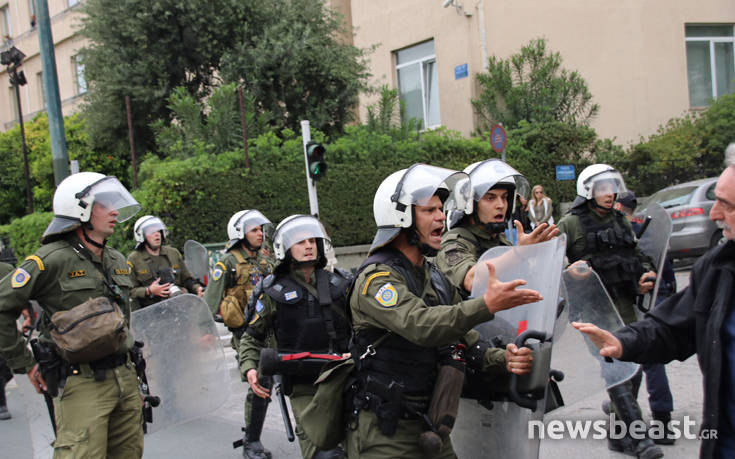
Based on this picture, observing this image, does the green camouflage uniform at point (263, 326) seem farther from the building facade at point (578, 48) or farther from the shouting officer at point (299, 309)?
the building facade at point (578, 48)

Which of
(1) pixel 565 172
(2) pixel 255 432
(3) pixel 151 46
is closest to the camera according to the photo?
(2) pixel 255 432

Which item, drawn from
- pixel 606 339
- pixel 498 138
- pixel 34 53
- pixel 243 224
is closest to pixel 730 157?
pixel 606 339

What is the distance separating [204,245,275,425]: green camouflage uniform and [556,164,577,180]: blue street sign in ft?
35.8

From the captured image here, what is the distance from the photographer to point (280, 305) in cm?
387

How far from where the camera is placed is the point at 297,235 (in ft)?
13.4

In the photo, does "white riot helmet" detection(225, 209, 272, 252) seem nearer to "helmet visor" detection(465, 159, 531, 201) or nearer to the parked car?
"helmet visor" detection(465, 159, 531, 201)

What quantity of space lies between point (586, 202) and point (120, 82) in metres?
12.8

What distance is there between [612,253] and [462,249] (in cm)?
160

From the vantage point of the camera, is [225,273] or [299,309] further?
[225,273]

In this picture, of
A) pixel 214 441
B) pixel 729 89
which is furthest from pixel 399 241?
pixel 729 89

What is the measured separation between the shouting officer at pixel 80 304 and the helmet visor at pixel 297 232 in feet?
3.16

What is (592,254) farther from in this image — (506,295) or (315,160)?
(315,160)

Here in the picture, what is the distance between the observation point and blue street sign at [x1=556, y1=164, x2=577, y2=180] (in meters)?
→ 15.7

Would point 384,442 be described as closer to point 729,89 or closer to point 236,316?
point 236,316
